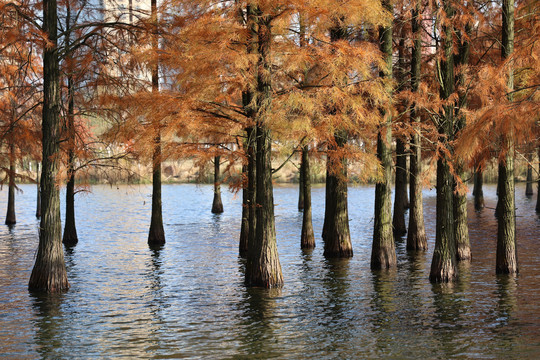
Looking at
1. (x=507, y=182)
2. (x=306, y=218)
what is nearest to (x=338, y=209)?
(x=306, y=218)

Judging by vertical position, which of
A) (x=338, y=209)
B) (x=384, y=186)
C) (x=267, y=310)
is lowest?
(x=267, y=310)

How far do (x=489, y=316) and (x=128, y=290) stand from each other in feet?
34.4

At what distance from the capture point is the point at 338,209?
2473cm

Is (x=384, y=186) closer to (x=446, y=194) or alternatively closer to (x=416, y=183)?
(x=446, y=194)

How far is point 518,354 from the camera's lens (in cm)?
1306

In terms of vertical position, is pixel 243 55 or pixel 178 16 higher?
pixel 178 16

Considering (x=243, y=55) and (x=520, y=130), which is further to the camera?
(x=243, y=55)

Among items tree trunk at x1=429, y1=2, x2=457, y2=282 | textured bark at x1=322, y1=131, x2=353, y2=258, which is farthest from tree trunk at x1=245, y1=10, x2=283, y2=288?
tree trunk at x1=429, y1=2, x2=457, y2=282

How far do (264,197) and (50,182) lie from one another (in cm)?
607

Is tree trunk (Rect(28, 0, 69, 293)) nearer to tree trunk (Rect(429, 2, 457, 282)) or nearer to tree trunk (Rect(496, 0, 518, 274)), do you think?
tree trunk (Rect(429, 2, 457, 282))

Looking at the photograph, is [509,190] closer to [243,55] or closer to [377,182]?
[377,182]

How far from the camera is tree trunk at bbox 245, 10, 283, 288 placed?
19.0m

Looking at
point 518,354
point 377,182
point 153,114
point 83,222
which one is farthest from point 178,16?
point 83,222

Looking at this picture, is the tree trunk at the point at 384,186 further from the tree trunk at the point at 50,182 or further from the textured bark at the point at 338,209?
the tree trunk at the point at 50,182
